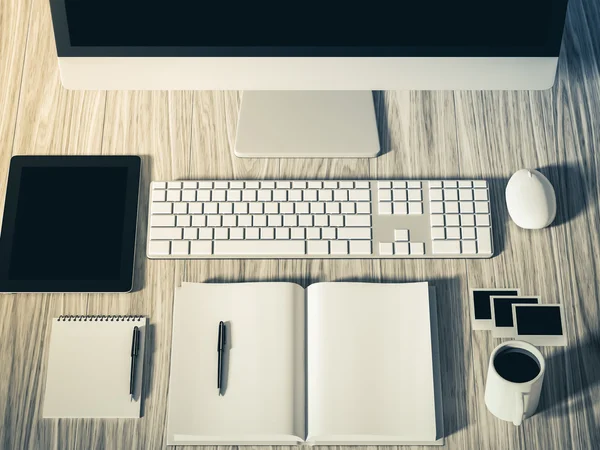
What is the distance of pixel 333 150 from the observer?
3.08 ft

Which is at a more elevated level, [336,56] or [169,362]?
[336,56]

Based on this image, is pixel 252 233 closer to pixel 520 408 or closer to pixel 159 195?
pixel 159 195

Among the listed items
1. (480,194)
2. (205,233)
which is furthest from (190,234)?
(480,194)

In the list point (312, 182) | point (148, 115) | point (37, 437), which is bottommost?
point (37, 437)

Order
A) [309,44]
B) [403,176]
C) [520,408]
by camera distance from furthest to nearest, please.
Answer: [403,176], [309,44], [520,408]

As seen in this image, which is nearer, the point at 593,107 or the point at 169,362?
the point at 169,362

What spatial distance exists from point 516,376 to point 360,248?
0.90 ft

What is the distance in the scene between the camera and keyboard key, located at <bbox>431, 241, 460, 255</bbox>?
872 millimetres

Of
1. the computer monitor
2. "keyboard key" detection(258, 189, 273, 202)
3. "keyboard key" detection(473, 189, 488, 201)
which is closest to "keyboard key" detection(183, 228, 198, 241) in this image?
"keyboard key" detection(258, 189, 273, 202)

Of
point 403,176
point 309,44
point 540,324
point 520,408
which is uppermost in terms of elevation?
point 309,44

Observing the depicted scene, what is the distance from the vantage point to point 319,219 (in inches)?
35.2

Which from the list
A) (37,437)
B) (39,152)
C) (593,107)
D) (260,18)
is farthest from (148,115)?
(593,107)

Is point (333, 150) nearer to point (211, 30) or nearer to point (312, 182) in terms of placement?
point (312, 182)

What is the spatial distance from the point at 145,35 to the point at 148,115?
19 cm
